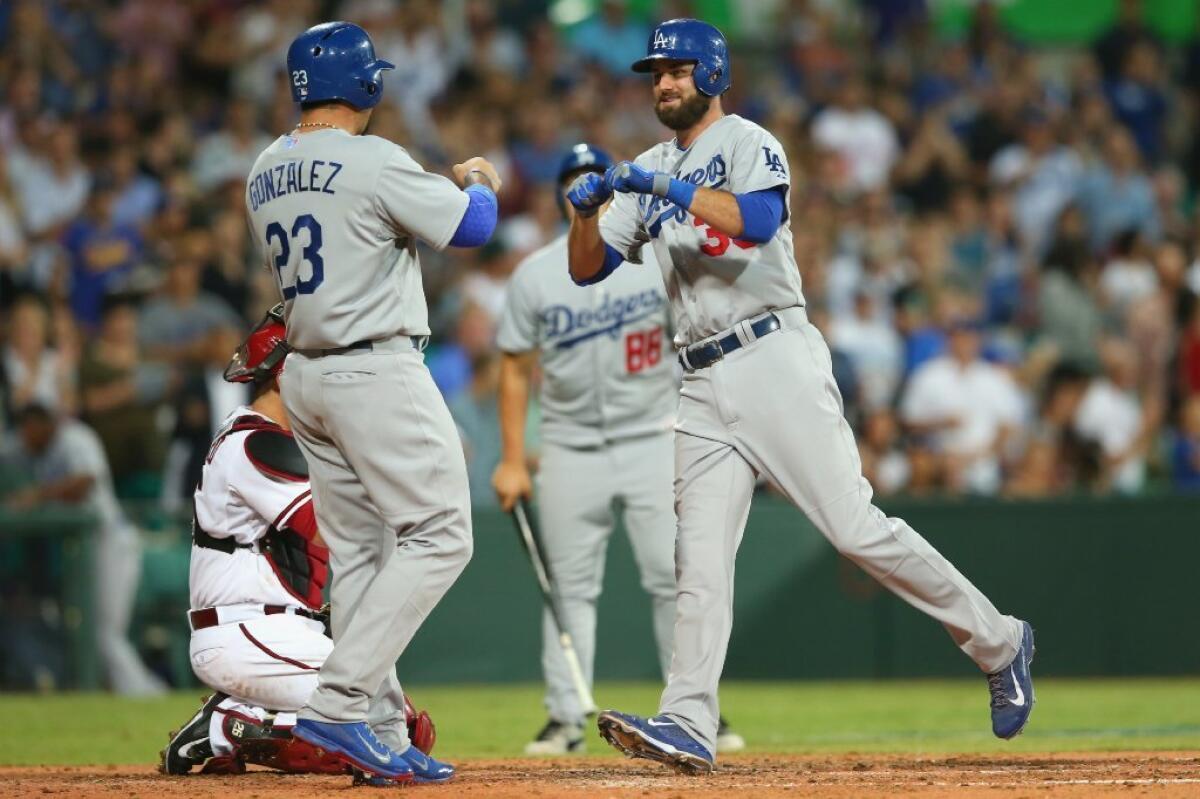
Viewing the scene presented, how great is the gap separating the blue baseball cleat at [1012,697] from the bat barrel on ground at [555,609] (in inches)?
86.2

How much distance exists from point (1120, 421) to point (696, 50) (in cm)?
783

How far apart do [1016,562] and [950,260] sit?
12.9 feet

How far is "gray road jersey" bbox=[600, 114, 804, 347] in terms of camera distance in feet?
20.1

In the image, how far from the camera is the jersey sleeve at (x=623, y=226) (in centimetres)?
649

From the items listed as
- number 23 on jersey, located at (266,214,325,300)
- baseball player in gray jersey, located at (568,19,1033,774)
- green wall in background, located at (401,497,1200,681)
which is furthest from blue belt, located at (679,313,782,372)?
green wall in background, located at (401,497,1200,681)

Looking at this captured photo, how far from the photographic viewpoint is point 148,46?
1459cm

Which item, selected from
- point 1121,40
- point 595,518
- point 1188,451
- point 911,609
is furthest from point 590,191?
point 1121,40

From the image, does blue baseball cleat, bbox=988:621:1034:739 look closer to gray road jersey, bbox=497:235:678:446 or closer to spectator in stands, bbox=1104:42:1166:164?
gray road jersey, bbox=497:235:678:446

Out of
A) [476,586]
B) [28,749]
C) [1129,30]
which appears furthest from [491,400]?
[1129,30]

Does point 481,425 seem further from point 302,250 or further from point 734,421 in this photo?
point 302,250

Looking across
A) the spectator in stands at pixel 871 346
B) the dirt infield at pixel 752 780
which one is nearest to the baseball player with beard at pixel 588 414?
the dirt infield at pixel 752 780

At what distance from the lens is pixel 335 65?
19.2 ft

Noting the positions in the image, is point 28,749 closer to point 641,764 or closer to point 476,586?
point 641,764

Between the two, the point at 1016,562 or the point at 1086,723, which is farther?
the point at 1016,562
